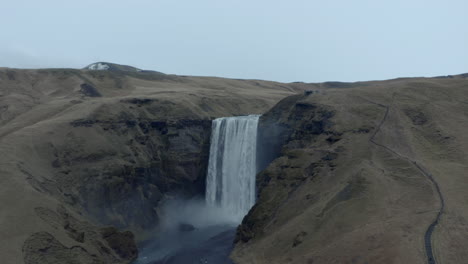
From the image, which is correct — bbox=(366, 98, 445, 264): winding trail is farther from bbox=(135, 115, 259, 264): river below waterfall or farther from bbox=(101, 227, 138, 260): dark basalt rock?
bbox=(101, 227, 138, 260): dark basalt rock

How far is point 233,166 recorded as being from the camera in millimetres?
66562

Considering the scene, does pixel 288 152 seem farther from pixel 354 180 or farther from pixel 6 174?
pixel 6 174

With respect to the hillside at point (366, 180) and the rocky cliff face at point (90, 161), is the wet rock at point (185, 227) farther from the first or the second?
the hillside at point (366, 180)

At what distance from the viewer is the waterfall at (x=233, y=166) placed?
210 ft

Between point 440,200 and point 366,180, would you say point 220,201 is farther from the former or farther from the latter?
point 440,200

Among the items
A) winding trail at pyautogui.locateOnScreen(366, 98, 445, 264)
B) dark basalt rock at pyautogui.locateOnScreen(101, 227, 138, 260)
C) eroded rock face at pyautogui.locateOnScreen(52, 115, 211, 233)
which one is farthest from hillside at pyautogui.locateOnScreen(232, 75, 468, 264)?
eroded rock face at pyautogui.locateOnScreen(52, 115, 211, 233)

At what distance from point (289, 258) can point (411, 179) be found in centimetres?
1474

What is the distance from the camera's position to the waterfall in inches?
2518

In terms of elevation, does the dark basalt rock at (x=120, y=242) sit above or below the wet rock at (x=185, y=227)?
above

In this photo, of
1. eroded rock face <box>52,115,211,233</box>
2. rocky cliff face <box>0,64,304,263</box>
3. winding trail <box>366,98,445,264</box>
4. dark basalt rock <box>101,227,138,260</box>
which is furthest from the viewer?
eroded rock face <box>52,115,211,233</box>

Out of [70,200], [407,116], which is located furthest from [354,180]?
[70,200]

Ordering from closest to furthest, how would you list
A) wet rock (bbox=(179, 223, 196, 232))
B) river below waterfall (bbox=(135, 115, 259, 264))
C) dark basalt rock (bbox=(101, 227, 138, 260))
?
1. dark basalt rock (bbox=(101, 227, 138, 260))
2. river below waterfall (bbox=(135, 115, 259, 264))
3. wet rock (bbox=(179, 223, 196, 232))

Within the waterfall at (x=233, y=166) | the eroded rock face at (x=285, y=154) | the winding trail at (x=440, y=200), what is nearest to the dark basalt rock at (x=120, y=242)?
the eroded rock face at (x=285, y=154)

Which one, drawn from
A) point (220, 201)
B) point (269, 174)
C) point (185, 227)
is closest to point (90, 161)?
point (185, 227)
